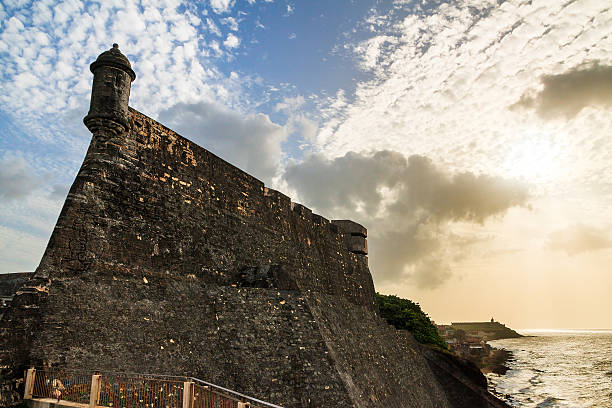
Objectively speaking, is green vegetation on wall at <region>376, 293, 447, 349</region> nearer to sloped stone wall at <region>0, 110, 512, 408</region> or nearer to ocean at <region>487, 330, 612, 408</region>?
ocean at <region>487, 330, 612, 408</region>

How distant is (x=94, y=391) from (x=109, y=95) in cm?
751

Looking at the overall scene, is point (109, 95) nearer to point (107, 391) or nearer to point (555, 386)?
point (107, 391)

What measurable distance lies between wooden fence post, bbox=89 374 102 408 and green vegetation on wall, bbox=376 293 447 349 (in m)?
31.1

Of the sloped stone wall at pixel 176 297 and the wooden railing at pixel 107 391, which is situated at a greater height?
the sloped stone wall at pixel 176 297

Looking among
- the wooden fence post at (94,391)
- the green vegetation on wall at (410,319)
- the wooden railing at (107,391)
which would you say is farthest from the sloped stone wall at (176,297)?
the green vegetation on wall at (410,319)

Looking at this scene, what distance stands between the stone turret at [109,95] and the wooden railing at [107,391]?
6.26 metres

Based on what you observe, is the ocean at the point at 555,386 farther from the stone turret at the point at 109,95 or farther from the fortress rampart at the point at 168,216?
the stone turret at the point at 109,95

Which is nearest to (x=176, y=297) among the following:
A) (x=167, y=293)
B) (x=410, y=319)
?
(x=167, y=293)

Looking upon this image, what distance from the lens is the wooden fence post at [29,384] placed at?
25.7 feet

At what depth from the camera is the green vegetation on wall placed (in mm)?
36281

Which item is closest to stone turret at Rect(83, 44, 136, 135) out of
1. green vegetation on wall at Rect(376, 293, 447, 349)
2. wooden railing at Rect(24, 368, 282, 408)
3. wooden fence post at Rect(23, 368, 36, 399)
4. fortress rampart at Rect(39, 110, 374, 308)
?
fortress rampart at Rect(39, 110, 374, 308)

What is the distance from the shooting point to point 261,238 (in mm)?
16484

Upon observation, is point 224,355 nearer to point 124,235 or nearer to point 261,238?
point 124,235

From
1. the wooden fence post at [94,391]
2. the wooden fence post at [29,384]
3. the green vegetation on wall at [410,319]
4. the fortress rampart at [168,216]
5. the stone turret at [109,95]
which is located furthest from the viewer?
the green vegetation on wall at [410,319]
